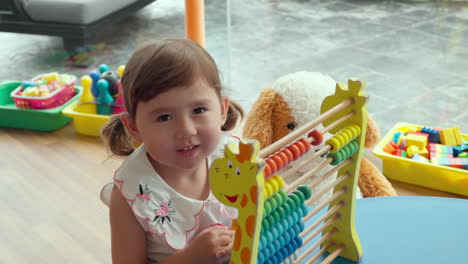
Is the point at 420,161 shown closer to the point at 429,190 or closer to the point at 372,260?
the point at 429,190

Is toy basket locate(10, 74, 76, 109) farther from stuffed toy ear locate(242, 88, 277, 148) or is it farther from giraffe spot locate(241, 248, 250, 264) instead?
giraffe spot locate(241, 248, 250, 264)

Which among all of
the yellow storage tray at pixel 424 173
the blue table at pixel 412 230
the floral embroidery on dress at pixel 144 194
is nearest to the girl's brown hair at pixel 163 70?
the floral embroidery on dress at pixel 144 194

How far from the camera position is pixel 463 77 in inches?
116

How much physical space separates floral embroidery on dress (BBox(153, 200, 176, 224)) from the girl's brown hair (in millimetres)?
145

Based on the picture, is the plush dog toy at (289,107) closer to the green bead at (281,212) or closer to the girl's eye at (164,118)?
the girl's eye at (164,118)

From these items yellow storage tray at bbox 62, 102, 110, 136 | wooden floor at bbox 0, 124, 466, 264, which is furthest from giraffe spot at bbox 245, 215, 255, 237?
yellow storage tray at bbox 62, 102, 110, 136

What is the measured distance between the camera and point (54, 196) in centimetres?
208

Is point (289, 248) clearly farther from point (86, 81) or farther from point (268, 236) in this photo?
point (86, 81)

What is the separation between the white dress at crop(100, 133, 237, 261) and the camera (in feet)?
3.13

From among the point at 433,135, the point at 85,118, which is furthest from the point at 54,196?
the point at 433,135

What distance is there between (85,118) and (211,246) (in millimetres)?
1663

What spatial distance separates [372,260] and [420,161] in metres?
1.11

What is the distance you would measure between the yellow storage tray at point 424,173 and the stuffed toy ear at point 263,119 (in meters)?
0.62

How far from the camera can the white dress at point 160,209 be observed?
0.95 metres
